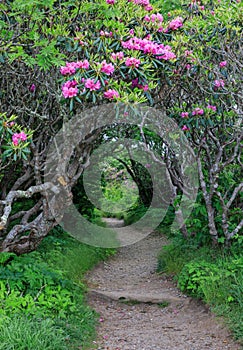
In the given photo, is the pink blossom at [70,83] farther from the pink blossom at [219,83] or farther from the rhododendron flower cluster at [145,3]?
the pink blossom at [219,83]

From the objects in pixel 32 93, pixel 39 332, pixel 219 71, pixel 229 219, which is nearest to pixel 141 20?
pixel 219 71

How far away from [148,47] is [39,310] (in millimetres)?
2967

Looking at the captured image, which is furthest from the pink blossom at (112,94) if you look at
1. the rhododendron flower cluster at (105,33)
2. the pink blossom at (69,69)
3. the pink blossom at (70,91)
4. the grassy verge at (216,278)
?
the grassy verge at (216,278)

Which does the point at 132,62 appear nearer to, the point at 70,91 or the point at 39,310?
the point at 70,91

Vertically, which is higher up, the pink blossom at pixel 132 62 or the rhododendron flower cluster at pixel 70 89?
the pink blossom at pixel 132 62

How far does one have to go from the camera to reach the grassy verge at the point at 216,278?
4539 millimetres

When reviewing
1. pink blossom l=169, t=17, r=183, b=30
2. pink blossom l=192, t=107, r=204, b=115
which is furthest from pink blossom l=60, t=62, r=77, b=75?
pink blossom l=192, t=107, r=204, b=115

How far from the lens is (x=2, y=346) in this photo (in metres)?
3.46

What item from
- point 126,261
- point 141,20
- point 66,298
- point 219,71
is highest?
point 141,20

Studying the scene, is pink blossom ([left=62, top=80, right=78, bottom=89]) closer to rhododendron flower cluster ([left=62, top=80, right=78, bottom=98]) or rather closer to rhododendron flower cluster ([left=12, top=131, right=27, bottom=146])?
rhododendron flower cluster ([left=62, top=80, right=78, bottom=98])

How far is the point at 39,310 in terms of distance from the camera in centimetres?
423

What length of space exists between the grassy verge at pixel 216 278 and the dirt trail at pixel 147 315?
142 millimetres

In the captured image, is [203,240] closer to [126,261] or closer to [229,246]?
[229,246]

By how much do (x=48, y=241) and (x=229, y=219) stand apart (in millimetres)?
3022
